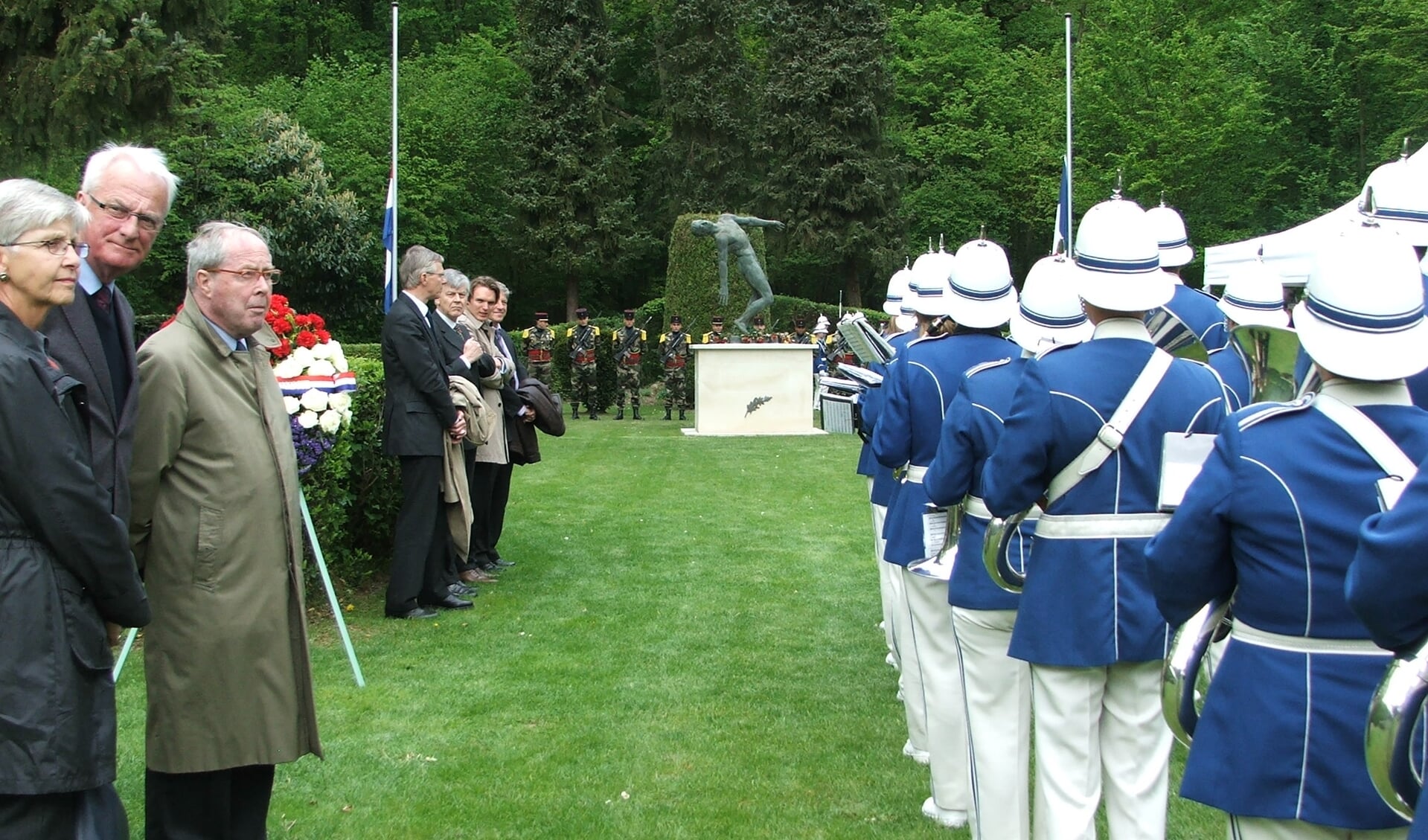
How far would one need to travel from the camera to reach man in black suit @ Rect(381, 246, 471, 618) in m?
8.09

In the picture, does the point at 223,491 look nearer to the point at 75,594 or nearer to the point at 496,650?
the point at 75,594

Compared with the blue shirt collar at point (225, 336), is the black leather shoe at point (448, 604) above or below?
below

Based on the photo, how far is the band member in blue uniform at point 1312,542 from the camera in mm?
2646

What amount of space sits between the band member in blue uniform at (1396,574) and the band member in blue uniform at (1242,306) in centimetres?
293

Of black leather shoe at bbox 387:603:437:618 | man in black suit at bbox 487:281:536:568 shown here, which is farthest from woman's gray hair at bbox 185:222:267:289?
man in black suit at bbox 487:281:536:568

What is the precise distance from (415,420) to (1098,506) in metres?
5.30

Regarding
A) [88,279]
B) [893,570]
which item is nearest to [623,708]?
[893,570]

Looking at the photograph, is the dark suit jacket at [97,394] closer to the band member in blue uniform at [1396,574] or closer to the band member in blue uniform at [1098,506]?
the band member in blue uniform at [1098,506]

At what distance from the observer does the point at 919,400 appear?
16.6ft

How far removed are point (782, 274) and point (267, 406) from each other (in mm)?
40607

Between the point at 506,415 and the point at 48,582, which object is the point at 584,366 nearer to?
the point at 506,415

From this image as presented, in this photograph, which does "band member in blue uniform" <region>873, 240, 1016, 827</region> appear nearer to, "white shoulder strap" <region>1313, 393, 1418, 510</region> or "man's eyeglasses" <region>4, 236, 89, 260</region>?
"white shoulder strap" <region>1313, 393, 1418, 510</region>

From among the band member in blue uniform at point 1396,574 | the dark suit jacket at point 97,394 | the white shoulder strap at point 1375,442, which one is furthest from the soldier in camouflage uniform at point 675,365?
the band member in blue uniform at point 1396,574

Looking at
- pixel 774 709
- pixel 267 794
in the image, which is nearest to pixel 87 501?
pixel 267 794
